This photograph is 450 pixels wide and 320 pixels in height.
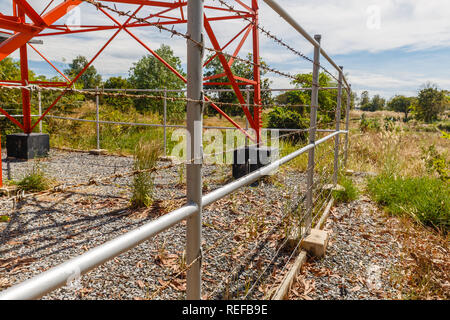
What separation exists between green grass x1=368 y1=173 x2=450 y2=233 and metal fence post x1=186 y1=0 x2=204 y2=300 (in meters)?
2.98

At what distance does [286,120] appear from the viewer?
8.97m

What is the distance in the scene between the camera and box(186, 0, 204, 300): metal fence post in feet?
3.46

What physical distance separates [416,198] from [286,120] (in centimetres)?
544

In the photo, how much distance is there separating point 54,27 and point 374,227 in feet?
18.3

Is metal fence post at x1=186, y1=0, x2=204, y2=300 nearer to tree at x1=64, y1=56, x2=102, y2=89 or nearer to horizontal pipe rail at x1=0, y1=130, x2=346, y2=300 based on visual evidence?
horizontal pipe rail at x1=0, y1=130, x2=346, y2=300

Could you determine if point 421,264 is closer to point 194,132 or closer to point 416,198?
point 416,198

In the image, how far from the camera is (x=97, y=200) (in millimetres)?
4055

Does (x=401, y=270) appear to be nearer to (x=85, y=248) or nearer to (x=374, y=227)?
(x=374, y=227)

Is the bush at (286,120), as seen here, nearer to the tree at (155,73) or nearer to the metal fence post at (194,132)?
the metal fence post at (194,132)

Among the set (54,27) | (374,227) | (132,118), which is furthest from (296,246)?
(132,118)

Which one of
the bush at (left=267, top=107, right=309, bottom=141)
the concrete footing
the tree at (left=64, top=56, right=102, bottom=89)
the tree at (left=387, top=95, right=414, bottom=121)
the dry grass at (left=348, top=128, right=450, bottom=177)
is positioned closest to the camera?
the concrete footing

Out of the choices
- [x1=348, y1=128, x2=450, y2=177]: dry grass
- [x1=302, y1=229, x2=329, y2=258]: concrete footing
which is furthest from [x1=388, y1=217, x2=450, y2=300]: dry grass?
[x1=348, y1=128, x2=450, y2=177]: dry grass

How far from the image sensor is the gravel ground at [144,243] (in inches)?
87.2

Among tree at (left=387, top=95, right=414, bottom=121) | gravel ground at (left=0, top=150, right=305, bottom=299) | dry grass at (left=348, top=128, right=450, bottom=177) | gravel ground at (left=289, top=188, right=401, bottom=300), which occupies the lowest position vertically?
gravel ground at (left=289, top=188, right=401, bottom=300)
